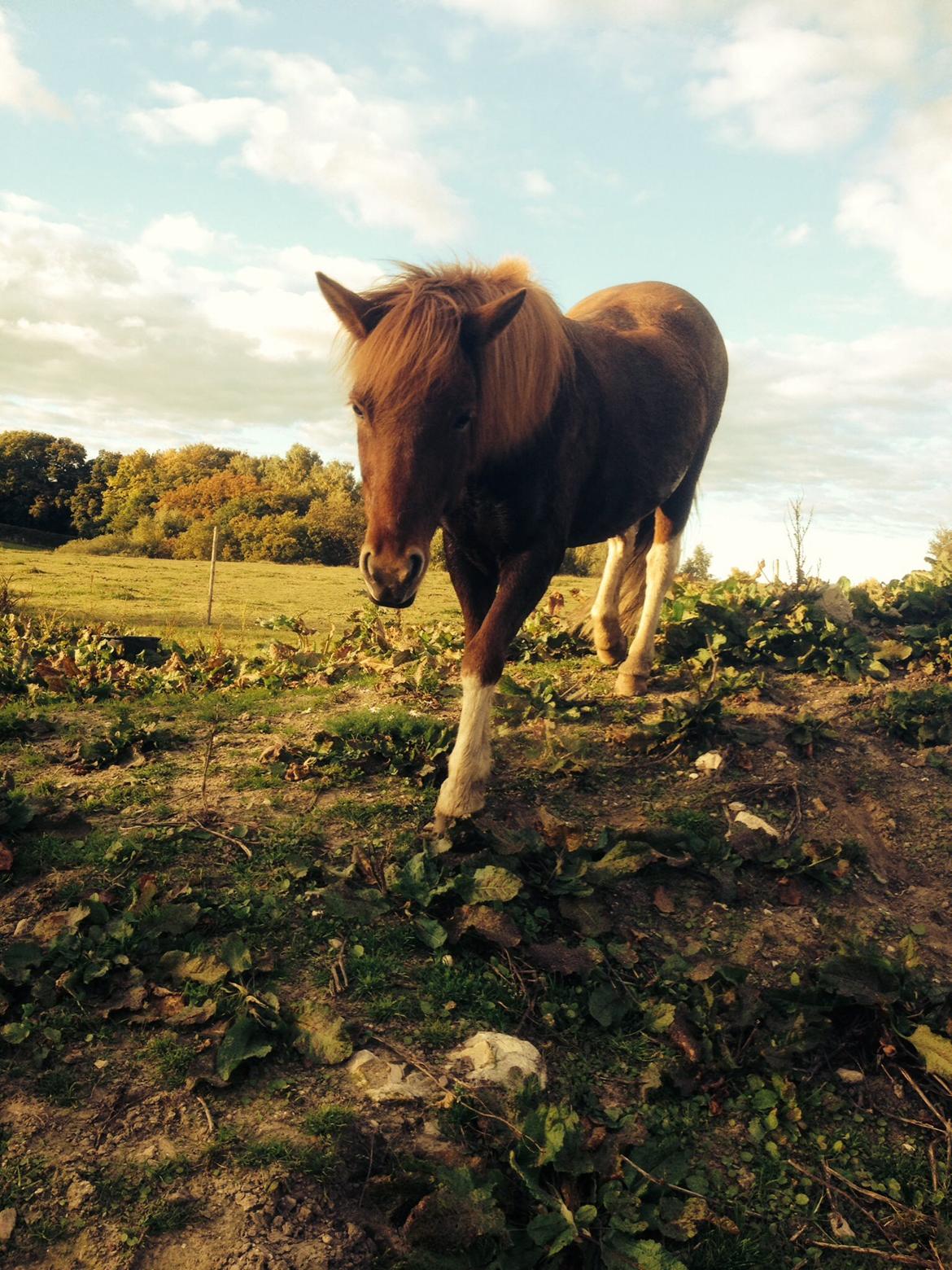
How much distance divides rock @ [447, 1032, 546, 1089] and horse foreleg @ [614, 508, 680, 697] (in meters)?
3.69

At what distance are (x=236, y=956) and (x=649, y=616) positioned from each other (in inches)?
169

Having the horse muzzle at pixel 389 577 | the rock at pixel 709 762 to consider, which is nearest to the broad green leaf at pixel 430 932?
the horse muzzle at pixel 389 577

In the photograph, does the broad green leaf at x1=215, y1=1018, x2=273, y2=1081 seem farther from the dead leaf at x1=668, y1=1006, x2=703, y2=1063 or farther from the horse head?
the horse head

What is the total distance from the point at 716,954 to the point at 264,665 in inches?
214

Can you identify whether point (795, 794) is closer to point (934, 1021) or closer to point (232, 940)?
point (934, 1021)

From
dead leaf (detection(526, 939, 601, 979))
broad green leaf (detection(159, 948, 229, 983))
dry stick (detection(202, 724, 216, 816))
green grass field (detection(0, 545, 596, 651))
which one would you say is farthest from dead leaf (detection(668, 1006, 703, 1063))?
green grass field (detection(0, 545, 596, 651))

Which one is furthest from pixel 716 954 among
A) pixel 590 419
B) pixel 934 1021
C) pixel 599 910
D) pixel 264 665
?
pixel 264 665

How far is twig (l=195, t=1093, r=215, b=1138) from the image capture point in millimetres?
2615

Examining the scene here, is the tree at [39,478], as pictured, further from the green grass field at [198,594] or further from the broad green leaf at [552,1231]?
the broad green leaf at [552,1231]

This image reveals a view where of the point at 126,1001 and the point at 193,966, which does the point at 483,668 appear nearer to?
the point at 193,966

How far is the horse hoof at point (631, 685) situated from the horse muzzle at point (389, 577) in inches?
130

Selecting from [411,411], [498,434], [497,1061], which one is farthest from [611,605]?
[497,1061]

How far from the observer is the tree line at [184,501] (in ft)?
82.1

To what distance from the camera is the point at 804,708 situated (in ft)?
20.8
